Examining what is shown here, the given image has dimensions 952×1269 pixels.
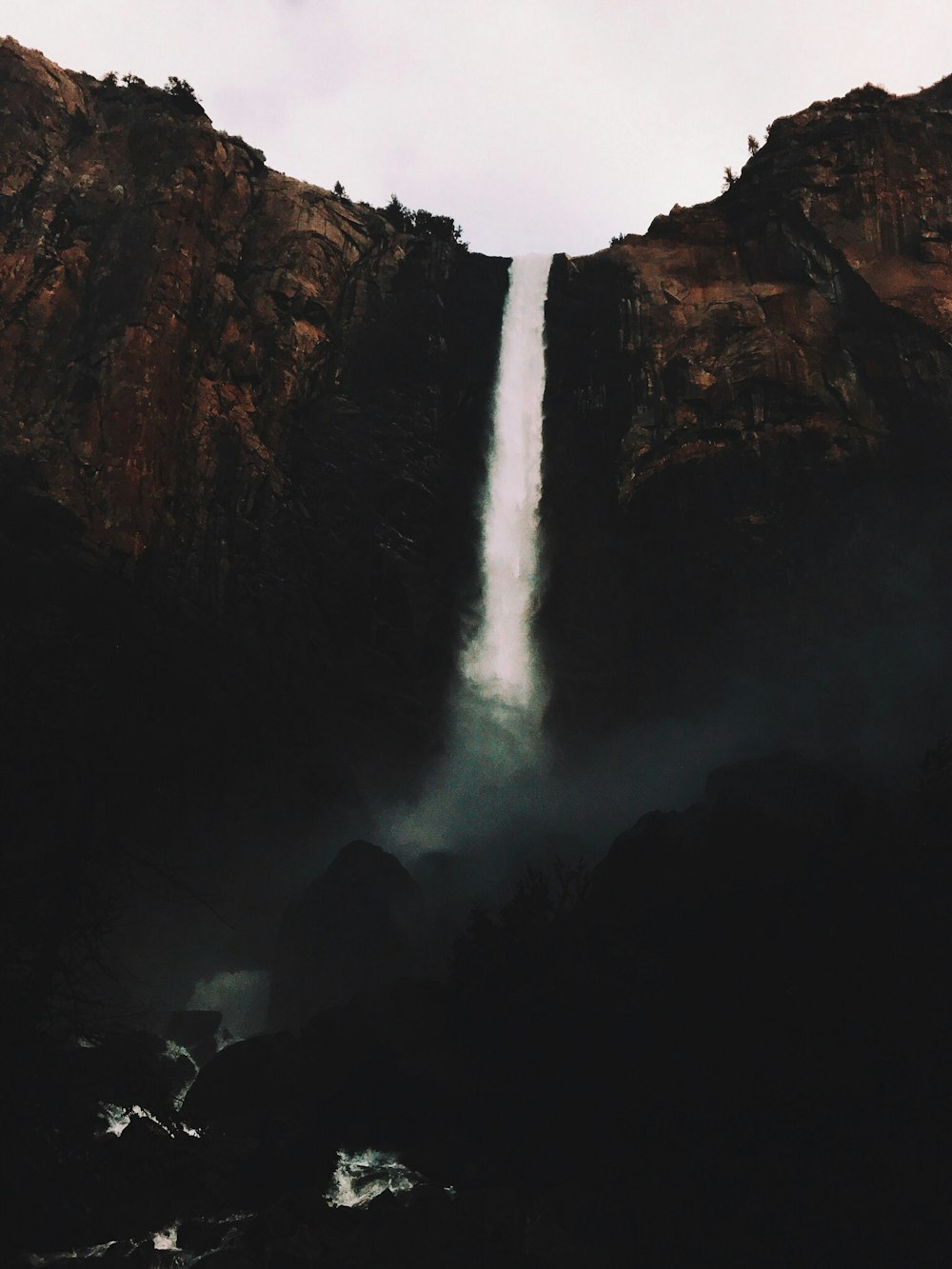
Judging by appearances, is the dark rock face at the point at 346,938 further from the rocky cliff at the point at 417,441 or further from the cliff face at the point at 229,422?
the cliff face at the point at 229,422

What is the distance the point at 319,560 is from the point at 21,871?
34.9 metres

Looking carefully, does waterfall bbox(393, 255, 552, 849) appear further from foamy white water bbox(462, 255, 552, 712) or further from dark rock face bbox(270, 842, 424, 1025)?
dark rock face bbox(270, 842, 424, 1025)

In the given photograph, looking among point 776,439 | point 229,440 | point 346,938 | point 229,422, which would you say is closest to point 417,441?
point 229,422

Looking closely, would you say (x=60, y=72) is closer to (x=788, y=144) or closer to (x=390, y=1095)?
(x=788, y=144)

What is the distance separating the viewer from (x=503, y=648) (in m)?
51.2

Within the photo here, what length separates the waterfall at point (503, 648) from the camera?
48844mm

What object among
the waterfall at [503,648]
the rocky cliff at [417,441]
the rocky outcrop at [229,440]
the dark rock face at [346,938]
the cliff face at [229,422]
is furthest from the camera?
the waterfall at [503,648]

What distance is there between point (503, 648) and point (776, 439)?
17.0 metres

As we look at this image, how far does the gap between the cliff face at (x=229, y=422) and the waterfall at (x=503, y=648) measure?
4.47 feet

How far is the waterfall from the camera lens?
48.8m

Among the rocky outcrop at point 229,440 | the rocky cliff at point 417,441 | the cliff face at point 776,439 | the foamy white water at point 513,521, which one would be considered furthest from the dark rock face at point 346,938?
the cliff face at point 776,439

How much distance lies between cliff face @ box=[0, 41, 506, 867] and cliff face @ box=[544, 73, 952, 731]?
6.86m

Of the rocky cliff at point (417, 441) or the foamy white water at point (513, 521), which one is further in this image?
the foamy white water at point (513, 521)


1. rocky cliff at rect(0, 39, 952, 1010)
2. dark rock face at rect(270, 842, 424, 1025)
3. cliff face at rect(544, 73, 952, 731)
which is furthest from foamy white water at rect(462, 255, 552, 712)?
dark rock face at rect(270, 842, 424, 1025)
